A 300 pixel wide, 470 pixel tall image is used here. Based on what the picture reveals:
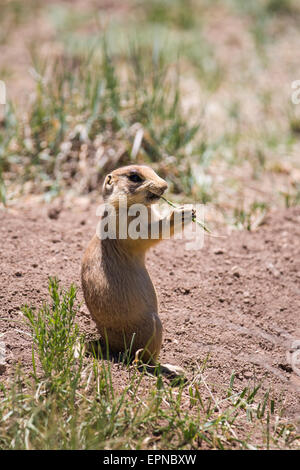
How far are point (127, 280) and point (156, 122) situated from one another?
2522 mm

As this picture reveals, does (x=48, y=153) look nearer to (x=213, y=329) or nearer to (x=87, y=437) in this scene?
(x=213, y=329)

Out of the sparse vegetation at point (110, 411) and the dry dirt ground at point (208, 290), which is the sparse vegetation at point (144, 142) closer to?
the sparse vegetation at point (110, 411)

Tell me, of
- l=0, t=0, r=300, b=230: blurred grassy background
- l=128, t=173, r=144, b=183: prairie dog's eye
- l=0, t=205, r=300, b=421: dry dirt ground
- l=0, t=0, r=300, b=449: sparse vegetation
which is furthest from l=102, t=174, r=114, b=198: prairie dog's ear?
l=0, t=0, r=300, b=230: blurred grassy background

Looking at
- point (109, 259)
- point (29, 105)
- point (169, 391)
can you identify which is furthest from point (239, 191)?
point (169, 391)

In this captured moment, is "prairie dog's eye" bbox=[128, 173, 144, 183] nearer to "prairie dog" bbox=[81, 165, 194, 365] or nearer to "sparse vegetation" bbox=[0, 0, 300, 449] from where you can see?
"prairie dog" bbox=[81, 165, 194, 365]

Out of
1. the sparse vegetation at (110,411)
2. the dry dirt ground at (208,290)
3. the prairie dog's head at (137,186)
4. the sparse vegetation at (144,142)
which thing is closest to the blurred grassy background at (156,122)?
the sparse vegetation at (144,142)

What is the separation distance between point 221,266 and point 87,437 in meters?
1.92

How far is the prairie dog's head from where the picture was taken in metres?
2.95

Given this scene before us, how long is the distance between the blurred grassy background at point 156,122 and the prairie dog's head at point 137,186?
1606mm

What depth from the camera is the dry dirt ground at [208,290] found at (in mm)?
3156

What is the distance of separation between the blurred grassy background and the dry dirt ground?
0.40 meters

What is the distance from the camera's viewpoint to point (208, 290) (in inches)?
146

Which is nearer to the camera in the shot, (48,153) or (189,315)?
(189,315)
